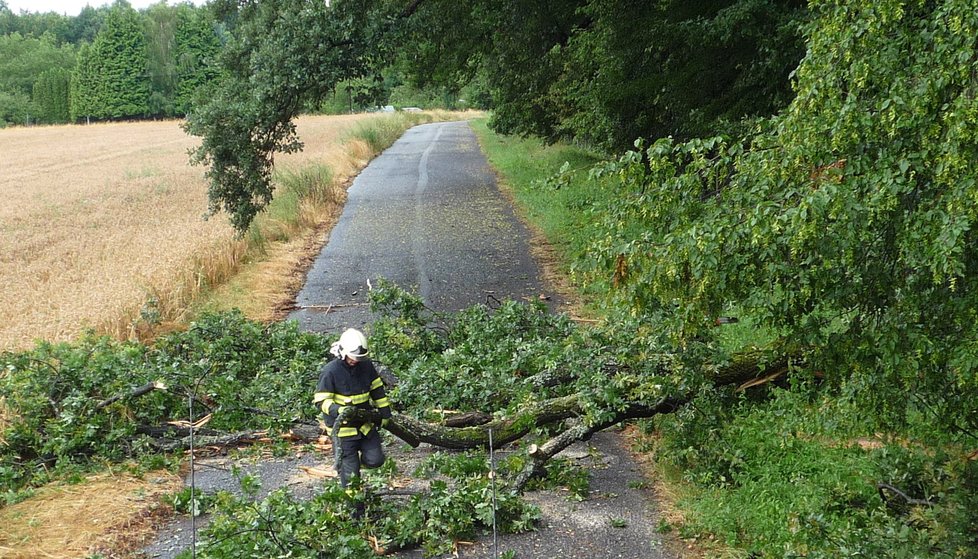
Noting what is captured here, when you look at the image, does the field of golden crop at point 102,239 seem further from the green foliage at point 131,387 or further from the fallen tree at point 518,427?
the fallen tree at point 518,427

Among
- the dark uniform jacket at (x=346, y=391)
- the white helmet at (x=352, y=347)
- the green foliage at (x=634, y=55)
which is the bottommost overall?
the dark uniform jacket at (x=346, y=391)

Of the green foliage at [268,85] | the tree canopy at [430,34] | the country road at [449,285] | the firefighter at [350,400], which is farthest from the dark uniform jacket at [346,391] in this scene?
the green foliage at [268,85]

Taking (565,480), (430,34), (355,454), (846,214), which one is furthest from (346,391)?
(430,34)

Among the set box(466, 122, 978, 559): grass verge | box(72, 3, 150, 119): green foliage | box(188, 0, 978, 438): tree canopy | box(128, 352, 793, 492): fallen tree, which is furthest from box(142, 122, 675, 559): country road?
box(72, 3, 150, 119): green foliage

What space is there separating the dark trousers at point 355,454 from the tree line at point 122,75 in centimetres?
8940

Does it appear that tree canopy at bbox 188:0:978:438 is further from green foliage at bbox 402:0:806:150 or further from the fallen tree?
green foliage at bbox 402:0:806:150

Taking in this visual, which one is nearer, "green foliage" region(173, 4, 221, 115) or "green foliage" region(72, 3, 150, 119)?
"green foliage" region(72, 3, 150, 119)

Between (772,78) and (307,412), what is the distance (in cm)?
714

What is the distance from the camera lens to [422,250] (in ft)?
58.2

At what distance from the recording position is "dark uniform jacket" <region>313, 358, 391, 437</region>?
6.40 m

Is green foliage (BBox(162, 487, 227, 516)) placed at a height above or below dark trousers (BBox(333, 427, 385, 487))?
below

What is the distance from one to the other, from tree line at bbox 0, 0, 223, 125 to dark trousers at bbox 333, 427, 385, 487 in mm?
89401

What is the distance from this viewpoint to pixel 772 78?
1108 cm

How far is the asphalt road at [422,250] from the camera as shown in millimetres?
13523
